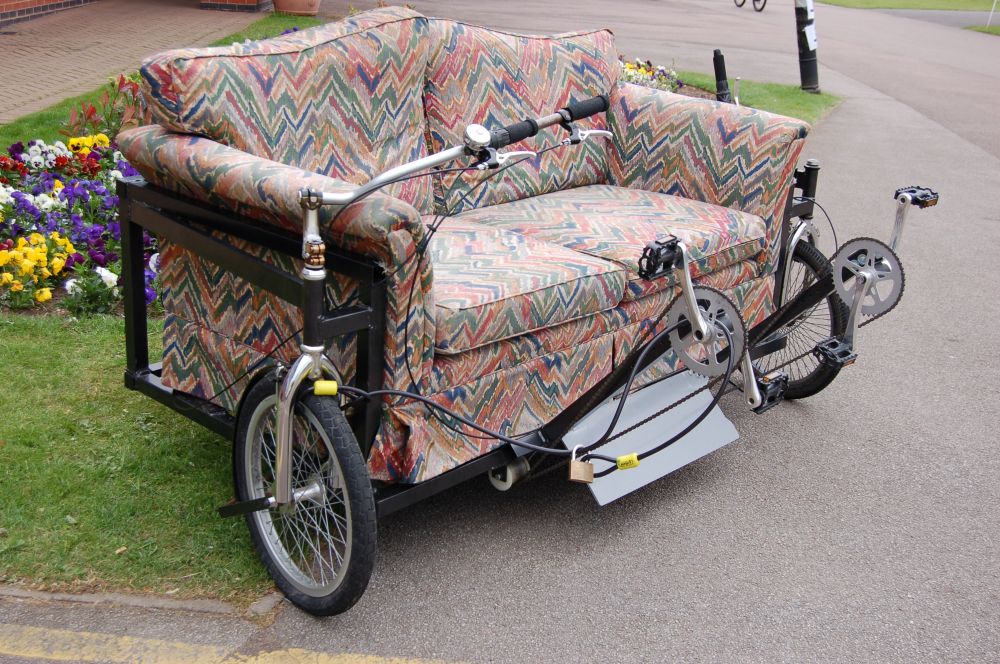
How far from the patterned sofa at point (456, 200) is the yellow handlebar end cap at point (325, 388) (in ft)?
0.93

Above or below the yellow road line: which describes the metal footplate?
above

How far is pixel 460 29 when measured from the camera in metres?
4.09

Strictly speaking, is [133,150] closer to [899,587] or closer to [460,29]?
[460,29]

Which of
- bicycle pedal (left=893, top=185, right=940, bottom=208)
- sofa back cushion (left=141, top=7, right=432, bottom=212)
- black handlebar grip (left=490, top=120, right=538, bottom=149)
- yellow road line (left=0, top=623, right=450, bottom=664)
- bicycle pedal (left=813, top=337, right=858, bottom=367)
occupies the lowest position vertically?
yellow road line (left=0, top=623, right=450, bottom=664)

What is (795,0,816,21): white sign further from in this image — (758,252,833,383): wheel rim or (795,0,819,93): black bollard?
(758,252,833,383): wheel rim

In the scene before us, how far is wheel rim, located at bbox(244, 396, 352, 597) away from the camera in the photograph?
2.73m

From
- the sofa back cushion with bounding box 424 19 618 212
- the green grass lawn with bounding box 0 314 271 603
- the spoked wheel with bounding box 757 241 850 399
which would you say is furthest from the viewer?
the spoked wheel with bounding box 757 241 850 399

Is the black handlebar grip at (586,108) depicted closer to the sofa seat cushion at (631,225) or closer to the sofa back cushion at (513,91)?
the sofa seat cushion at (631,225)

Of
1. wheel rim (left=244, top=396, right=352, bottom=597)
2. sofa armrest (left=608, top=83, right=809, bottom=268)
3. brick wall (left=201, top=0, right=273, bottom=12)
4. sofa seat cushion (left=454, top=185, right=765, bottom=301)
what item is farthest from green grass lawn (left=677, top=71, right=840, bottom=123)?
wheel rim (left=244, top=396, right=352, bottom=597)

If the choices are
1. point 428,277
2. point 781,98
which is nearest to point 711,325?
point 428,277

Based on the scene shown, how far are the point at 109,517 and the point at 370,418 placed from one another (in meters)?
0.88

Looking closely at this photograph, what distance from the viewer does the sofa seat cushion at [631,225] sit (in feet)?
12.1

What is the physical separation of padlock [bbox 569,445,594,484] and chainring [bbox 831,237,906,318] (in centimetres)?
111

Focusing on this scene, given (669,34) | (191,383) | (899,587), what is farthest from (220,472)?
(669,34)
